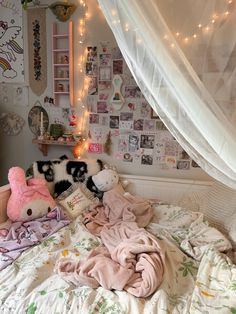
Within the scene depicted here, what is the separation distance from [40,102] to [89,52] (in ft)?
2.20

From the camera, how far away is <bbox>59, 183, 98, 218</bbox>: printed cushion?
2.30 metres

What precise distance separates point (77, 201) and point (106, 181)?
294 millimetres

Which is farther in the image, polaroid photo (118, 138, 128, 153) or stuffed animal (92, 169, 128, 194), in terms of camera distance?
polaroid photo (118, 138, 128, 153)

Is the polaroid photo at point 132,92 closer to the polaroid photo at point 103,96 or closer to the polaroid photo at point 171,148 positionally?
the polaroid photo at point 103,96

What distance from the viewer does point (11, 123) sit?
9.68ft

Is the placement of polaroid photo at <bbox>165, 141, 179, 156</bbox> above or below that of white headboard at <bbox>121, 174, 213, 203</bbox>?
above

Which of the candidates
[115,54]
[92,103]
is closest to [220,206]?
[92,103]

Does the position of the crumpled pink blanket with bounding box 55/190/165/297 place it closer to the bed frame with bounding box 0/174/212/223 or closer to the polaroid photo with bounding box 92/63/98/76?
the bed frame with bounding box 0/174/212/223

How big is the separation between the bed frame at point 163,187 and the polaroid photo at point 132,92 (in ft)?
2.27

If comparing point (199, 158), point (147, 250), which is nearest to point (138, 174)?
point (147, 250)

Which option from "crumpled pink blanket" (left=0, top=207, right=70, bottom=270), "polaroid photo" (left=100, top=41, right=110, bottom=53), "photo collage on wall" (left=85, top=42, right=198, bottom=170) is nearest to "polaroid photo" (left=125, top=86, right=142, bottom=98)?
"photo collage on wall" (left=85, top=42, right=198, bottom=170)

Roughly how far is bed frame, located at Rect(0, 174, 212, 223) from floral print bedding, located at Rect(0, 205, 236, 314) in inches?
18.7

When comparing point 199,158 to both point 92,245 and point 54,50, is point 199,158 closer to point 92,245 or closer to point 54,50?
point 92,245

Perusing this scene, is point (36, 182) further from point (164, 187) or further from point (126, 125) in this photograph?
point (164, 187)
